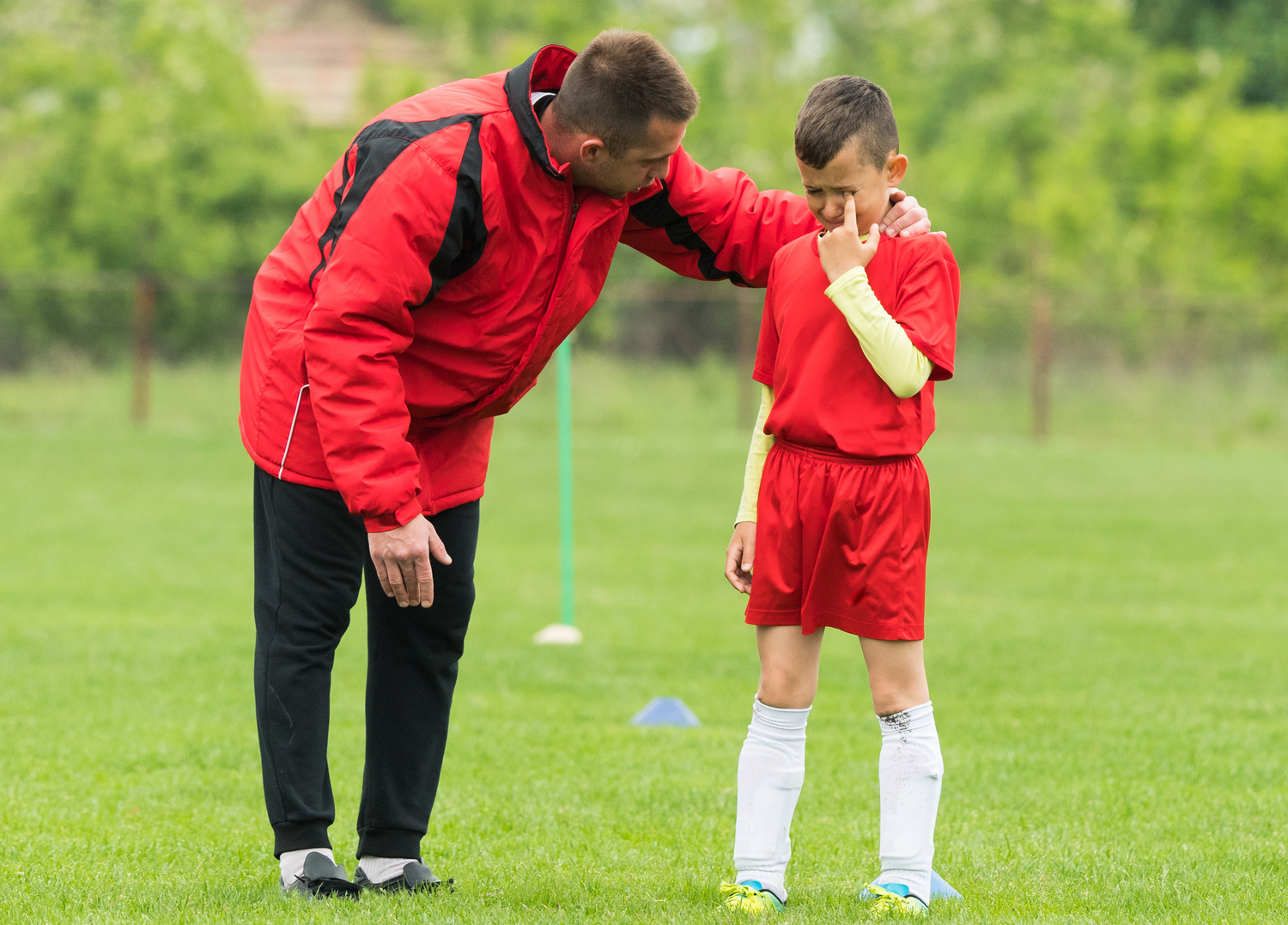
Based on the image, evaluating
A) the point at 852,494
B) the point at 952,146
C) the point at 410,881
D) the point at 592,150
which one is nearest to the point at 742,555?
the point at 852,494

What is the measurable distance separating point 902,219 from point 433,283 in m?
1.02

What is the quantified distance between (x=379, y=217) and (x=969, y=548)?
9.10m

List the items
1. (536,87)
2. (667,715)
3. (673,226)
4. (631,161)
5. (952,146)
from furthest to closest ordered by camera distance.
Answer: (952,146) < (667,715) < (673,226) < (536,87) < (631,161)

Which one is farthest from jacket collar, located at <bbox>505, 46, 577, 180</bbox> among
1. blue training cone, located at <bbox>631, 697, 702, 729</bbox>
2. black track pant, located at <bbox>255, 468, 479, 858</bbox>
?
blue training cone, located at <bbox>631, 697, 702, 729</bbox>

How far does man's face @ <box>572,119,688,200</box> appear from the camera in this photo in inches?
119

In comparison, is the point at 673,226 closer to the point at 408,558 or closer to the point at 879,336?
the point at 879,336

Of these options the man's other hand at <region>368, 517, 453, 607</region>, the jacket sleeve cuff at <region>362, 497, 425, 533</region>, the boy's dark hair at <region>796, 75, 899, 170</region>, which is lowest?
the man's other hand at <region>368, 517, 453, 607</region>

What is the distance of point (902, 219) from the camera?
3139mm

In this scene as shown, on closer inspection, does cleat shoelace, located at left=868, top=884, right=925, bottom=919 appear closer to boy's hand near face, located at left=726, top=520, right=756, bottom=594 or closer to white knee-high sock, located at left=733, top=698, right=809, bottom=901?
white knee-high sock, located at left=733, top=698, right=809, bottom=901

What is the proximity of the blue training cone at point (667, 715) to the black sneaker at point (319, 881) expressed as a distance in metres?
2.44

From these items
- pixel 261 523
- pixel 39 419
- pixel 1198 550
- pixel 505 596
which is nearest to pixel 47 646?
pixel 505 596

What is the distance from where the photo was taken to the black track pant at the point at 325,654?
3.24m

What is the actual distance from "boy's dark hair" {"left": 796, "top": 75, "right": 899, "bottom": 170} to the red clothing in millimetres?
211

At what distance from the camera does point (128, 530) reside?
11.8 m
